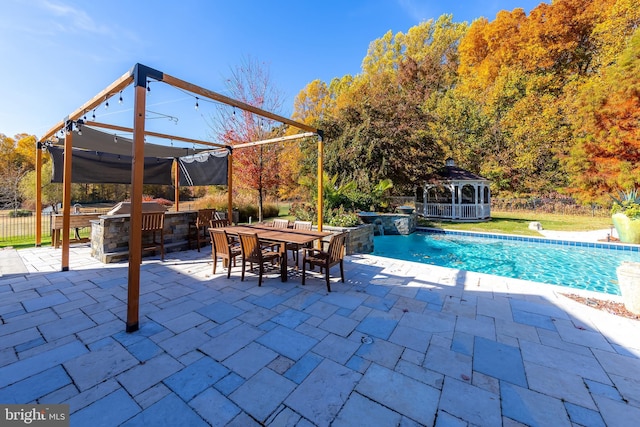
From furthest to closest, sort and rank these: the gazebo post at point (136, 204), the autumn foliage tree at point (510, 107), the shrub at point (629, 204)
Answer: the autumn foliage tree at point (510, 107)
the shrub at point (629, 204)
the gazebo post at point (136, 204)

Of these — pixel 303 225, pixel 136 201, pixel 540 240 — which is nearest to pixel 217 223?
pixel 303 225

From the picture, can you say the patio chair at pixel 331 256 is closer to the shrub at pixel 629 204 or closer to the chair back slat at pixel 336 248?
the chair back slat at pixel 336 248

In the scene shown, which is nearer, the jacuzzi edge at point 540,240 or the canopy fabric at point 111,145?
the canopy fabric at point 111,145

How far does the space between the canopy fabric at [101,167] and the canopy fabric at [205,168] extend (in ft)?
2.62

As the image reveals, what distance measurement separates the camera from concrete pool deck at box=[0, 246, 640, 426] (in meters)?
1.86

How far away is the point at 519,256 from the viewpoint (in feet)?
28.2

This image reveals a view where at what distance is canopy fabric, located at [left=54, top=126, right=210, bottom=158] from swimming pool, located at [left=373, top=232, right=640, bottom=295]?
720 centimetres

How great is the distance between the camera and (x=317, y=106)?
25.2 meters

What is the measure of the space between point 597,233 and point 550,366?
1222 centimetres

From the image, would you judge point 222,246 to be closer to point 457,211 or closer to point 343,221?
point 343,221

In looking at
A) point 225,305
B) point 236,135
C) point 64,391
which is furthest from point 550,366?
point 236,135

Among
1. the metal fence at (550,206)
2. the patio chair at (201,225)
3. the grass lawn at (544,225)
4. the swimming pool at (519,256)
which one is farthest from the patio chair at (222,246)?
the metal fence at (550,206)

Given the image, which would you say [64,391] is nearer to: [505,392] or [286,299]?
[286,299]

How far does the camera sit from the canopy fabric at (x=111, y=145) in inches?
236
